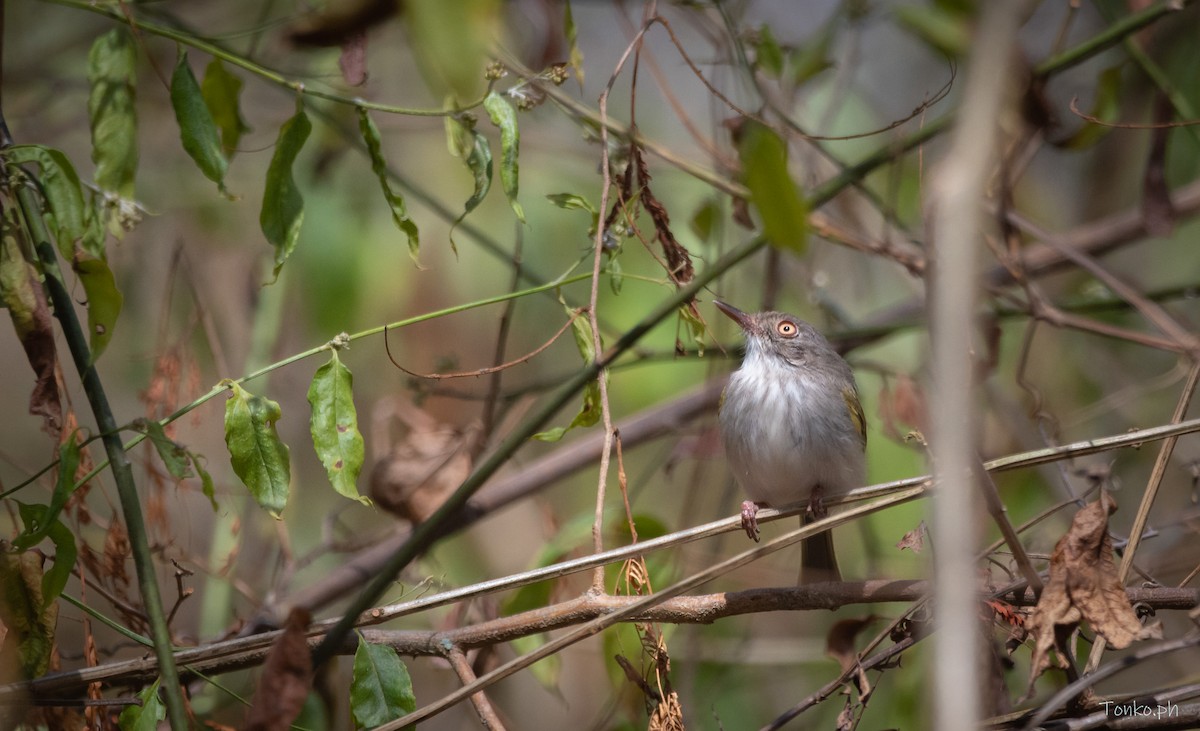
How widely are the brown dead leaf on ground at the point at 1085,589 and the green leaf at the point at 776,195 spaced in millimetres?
1202

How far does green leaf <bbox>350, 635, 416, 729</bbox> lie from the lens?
2473 millimetres

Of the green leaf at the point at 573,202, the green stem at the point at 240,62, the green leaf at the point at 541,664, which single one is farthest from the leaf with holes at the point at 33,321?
the green leaf at the point at 541,664

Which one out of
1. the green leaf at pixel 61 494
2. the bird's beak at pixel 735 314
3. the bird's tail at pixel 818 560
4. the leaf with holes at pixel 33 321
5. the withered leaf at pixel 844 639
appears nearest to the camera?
the green leaf at pixel 61 494

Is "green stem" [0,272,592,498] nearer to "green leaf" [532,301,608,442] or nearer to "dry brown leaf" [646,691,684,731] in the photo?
"green leaf" [532,301,608,442]

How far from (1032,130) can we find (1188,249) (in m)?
4.12

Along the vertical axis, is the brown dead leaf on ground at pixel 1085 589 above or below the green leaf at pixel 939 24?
below

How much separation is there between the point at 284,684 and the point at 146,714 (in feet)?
1.86

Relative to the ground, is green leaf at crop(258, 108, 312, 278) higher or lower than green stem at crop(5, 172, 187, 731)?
higher

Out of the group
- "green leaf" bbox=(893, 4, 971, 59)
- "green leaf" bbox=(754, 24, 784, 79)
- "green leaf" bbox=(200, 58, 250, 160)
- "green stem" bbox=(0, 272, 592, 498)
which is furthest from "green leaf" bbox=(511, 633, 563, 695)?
"green leaf" bbox=(893, 4, 971, 59)

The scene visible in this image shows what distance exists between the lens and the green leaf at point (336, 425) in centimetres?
236

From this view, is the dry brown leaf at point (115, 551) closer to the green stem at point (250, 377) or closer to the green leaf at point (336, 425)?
the green stem at point (250, 377)

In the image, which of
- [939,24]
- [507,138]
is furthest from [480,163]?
[939,24]

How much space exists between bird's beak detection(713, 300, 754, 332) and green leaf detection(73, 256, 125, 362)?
221cm

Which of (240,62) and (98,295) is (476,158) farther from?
(98,295)
